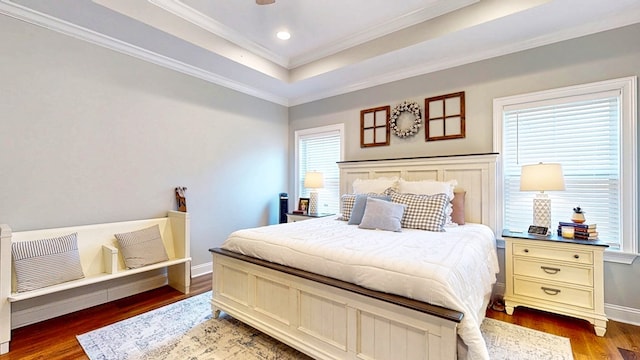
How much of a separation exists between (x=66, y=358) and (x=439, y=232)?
3040mm

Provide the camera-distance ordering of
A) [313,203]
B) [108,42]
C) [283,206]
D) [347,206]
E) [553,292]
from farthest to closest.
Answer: [283,206] → [313,203] → [347,206] → [108,42] → [553,292]

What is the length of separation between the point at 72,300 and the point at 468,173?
14.2ft

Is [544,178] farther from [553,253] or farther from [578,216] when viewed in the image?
[553,253]

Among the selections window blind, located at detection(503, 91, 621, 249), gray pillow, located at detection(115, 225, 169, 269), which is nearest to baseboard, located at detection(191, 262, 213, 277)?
gray pillow, located at detection(115, 225, 169, 269)

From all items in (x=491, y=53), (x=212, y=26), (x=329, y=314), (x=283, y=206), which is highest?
(x=212, y=26)

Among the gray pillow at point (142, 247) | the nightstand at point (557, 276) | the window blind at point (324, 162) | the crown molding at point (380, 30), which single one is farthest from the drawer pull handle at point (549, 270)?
the gray pillow at point (142, 247)

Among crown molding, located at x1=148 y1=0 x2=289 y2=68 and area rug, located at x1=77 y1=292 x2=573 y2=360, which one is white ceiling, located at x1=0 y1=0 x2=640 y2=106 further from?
area rug, located at x1=77 y1=292 x2=573 y2=360

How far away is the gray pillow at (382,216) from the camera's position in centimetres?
260

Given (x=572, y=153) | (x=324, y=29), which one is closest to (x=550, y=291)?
(x=572, y=153)

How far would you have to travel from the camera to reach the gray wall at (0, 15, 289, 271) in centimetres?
246

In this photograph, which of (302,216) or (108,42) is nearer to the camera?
(108,42)

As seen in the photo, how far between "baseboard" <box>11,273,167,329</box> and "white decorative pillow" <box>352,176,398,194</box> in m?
2.70

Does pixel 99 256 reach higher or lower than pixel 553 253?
lower

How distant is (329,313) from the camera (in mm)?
1799
